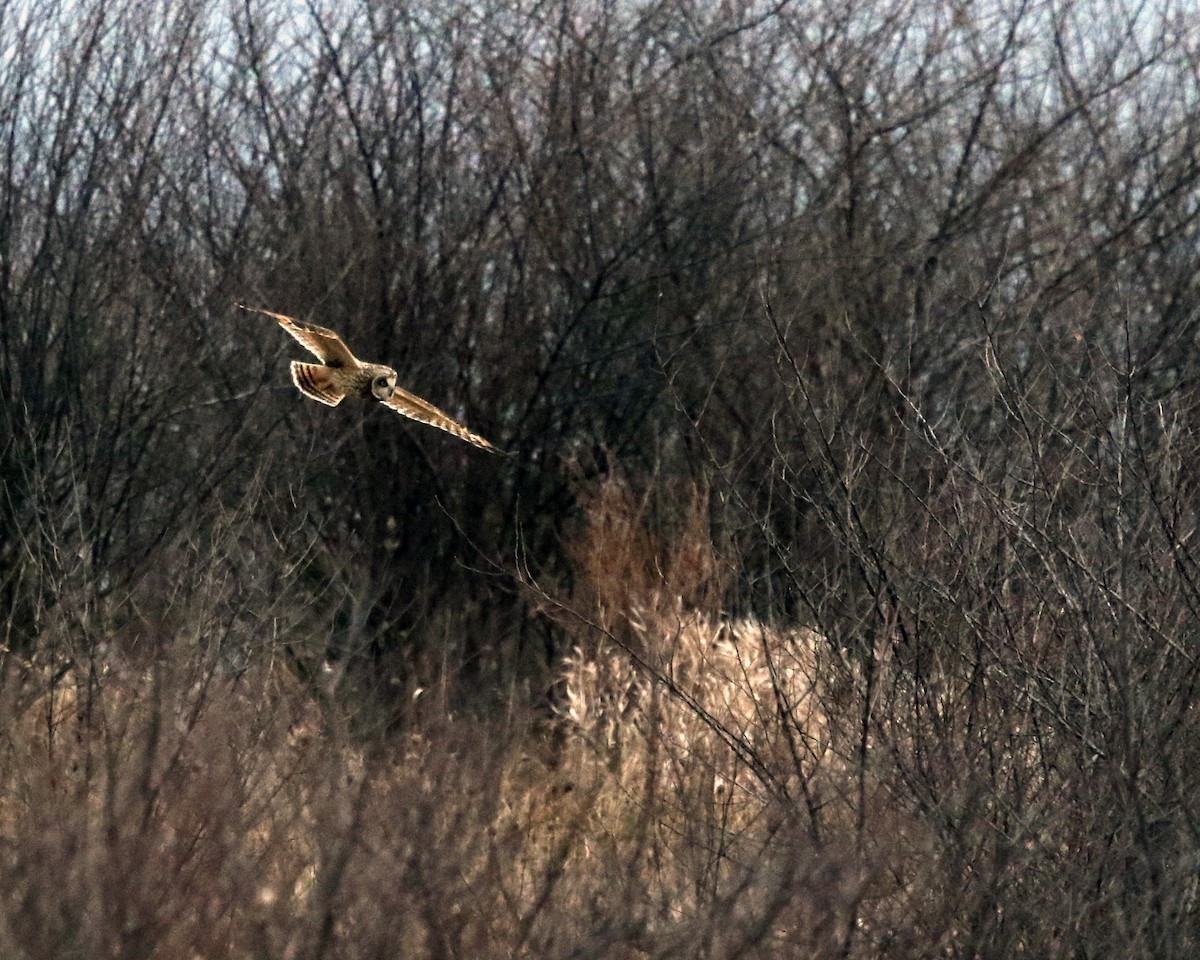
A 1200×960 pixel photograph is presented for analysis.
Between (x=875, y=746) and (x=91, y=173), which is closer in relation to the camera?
(x=875, y=746)

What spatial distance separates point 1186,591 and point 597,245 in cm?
716

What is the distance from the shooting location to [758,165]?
1205 cm

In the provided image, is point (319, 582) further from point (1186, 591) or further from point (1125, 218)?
point (1125, 218)

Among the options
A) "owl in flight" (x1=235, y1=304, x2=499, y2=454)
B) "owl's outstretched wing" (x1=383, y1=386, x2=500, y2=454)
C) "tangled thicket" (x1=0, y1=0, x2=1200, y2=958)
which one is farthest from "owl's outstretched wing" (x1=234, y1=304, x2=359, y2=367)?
"tangled thicket" (x1=0, y1=0, x2=1200, y2=958)

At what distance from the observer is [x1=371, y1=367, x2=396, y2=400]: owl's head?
547 cm

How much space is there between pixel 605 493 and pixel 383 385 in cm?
424

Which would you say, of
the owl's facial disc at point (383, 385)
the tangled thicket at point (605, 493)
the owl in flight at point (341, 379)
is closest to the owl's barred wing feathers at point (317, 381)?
the owl in flight at point (341, 379)

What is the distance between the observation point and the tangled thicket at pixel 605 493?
9.92 ft

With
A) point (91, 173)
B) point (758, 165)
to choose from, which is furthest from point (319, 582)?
point (758, 165)

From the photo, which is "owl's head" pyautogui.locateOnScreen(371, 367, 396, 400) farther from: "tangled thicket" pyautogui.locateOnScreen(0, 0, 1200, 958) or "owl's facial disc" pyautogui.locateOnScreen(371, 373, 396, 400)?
"tangled thicket" pyautogui.locateOnScreen(0, 0, 1200, 958)

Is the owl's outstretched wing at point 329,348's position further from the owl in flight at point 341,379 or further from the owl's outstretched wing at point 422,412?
the owl's outstretched wing at point 422,412

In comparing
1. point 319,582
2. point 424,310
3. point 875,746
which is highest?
point 424,310

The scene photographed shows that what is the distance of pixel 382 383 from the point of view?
18.1 feet

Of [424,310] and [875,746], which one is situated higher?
[424,310]
